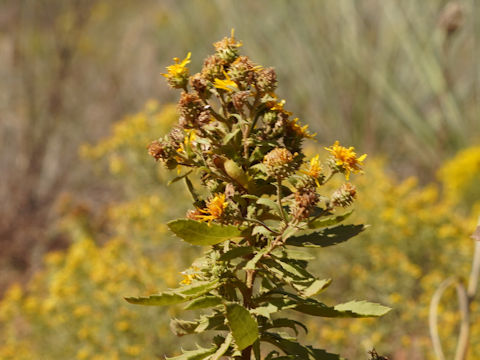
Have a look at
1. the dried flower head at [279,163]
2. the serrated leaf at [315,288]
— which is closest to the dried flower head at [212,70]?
the dried flower head at [279,163]

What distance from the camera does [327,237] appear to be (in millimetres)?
940

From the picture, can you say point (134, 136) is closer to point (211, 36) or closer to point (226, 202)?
point (226, 202)

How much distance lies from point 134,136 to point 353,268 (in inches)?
76.5

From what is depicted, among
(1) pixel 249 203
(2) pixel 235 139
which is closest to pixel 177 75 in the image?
(2) pixel 235 139

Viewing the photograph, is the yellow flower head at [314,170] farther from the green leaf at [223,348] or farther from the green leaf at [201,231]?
the green leaf at [223,348]

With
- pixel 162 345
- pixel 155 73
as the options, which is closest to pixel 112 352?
pixel 162 345

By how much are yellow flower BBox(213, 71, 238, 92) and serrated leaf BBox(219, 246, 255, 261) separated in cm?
27

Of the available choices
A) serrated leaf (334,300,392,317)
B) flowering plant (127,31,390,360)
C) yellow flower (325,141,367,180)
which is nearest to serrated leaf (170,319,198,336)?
flowering plant (127,31,390,360)

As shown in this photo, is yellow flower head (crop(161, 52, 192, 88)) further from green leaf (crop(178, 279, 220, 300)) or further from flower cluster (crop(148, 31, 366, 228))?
green leaf (crop(178, 279, 220, 300))

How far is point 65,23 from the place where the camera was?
8.80m

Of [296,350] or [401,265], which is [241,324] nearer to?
[296,350]

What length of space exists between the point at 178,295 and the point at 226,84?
35 centimetres

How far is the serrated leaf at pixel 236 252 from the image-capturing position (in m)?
0.87

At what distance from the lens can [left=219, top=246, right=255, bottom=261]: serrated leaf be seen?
0.87 meters
